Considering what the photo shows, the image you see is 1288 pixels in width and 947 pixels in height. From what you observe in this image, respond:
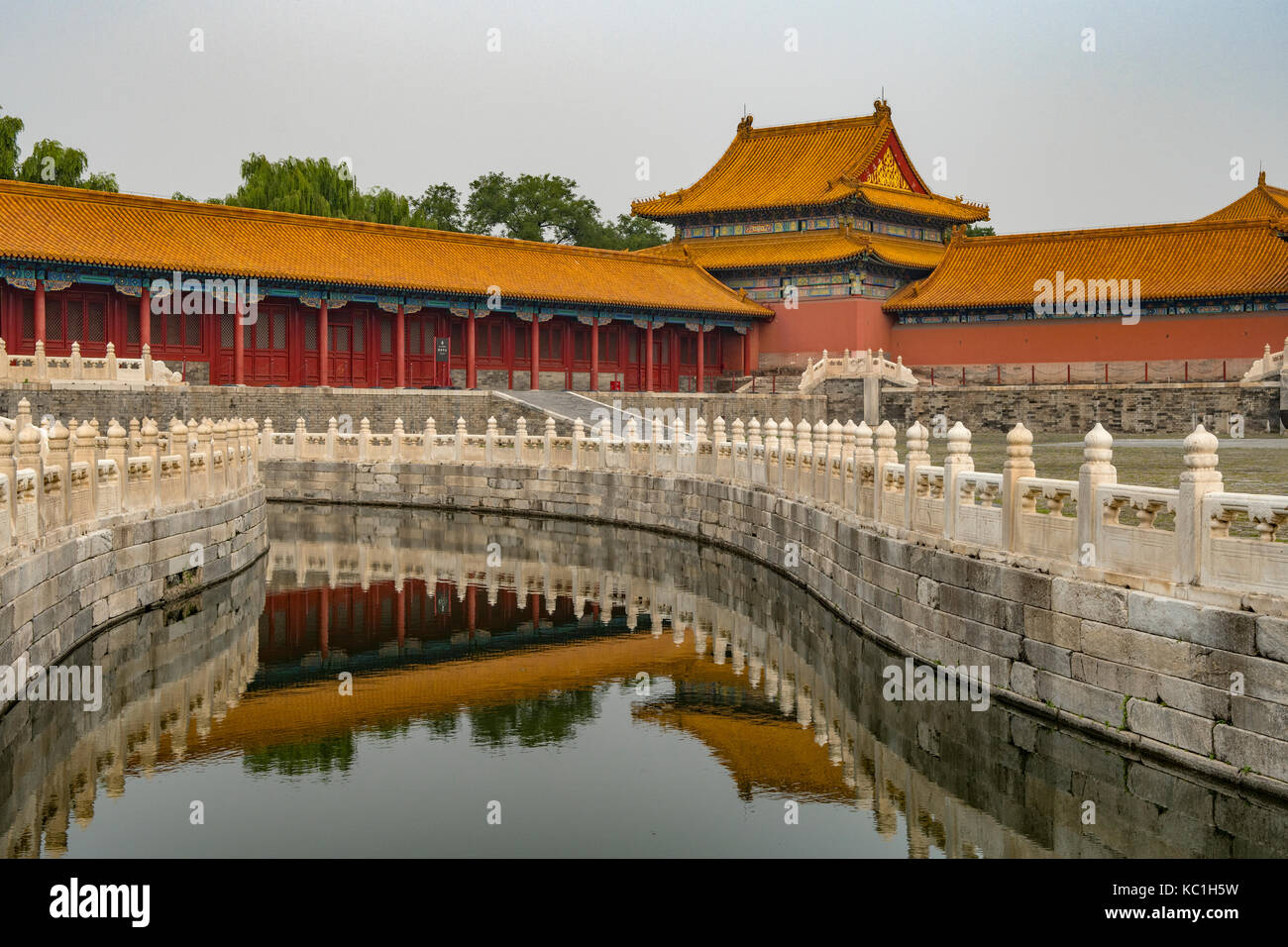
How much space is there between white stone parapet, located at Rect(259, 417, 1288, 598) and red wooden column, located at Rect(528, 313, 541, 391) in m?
20.1

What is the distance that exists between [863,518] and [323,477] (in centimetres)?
1937

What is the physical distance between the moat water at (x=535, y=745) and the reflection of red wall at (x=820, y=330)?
30.6 m

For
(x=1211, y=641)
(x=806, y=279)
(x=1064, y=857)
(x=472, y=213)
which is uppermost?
(x=472, y=213)

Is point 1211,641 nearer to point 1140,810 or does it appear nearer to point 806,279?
point 1140,810

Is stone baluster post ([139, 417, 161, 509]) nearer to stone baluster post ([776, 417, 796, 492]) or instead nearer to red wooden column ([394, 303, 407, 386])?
stone baluster post ([776, 417, 796, 492])

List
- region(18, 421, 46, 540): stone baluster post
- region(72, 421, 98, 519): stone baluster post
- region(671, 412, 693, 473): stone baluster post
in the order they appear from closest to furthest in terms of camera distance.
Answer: region(18, 421, 46, 540): stone baluster post → region(72, 421, 98, 519): stone baluster post → region(671, 412, 693, 473): stone baluster post

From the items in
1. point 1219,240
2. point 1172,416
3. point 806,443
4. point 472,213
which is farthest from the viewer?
point 472,213

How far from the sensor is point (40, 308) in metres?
33.8

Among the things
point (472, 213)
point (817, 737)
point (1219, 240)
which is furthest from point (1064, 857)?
point (472, 213)

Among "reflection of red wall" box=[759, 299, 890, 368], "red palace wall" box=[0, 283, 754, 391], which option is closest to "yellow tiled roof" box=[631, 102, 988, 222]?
"reflection of red wall" box=[759, 299, 890, 368]

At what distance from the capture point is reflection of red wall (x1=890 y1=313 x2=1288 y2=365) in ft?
141

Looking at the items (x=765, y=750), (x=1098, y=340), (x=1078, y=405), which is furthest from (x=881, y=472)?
(x=1098, y=340)

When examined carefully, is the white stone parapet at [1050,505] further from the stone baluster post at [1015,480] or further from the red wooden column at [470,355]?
the red wooden column at [470,355]

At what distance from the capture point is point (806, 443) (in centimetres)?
2128
